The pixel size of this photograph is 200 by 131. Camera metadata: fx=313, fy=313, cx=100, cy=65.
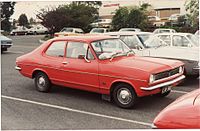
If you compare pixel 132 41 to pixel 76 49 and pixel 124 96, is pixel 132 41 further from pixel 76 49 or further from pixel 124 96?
pixel 124 96

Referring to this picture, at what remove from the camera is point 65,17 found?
89.4 feet

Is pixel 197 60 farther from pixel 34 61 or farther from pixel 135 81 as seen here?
pixel 34 61

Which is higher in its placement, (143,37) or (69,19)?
(69,19)

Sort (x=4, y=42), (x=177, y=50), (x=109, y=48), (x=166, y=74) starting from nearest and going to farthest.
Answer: (x=166, y=74)
(x=109, y=48)
(x=177, y=50)
(x=4, y=42)

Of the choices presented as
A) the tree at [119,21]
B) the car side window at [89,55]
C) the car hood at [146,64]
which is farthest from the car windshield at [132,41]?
the tree at [119,21]

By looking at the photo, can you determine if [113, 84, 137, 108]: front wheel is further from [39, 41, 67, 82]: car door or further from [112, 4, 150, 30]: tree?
[112, 4, 150, 30]: tree

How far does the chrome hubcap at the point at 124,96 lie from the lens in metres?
5.45

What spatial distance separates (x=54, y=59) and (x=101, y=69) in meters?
1.26

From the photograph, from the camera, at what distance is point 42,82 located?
22.0 feet

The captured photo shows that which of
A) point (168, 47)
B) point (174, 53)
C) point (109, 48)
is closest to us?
point (109, 48)

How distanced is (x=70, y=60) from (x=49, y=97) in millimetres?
861

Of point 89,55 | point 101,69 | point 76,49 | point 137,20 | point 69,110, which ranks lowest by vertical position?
point 69,110

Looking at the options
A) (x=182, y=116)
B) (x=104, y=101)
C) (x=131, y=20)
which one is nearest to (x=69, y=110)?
(x=104, y=101)

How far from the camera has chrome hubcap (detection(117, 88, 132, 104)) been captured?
5452mm
